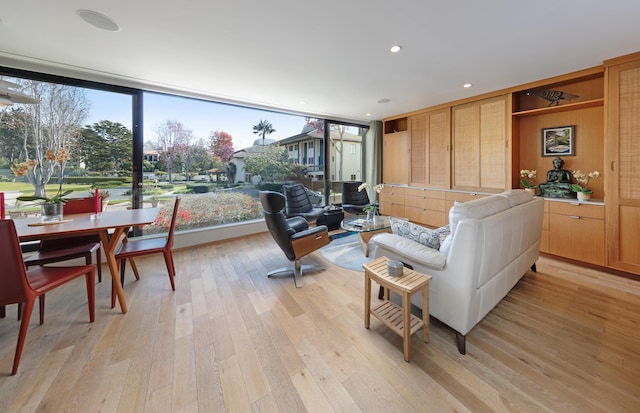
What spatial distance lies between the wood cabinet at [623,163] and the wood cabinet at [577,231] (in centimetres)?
9

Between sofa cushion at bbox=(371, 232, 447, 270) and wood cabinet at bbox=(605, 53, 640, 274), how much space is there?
2.77m

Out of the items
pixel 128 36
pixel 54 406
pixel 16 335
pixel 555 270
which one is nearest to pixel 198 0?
pixel 128 36

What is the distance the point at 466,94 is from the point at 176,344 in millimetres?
5153

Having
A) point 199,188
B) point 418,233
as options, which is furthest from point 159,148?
point 418,233

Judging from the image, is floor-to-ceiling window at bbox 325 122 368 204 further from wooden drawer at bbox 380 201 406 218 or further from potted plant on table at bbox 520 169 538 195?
potted plant on table at bbox 520 169 538 195

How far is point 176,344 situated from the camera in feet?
5.64

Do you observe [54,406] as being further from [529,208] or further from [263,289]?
[529,208]

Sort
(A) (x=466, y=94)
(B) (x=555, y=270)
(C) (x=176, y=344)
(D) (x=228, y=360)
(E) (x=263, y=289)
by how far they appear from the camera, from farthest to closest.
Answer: (A) (x=466, y=94), (B) (x=555, y=270), (E) (x=263, y=289), (C) (x=176, y=344), (D) (x=228, y=360)

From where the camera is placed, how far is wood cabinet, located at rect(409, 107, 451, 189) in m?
4.67

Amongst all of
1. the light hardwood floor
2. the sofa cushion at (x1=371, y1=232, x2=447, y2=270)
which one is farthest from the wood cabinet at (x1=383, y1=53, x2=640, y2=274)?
the sofa cushion at (x1=371, y1=232, x2=447, y2=270)

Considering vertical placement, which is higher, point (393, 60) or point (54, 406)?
point (393, 60)

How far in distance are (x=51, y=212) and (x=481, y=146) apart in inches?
228

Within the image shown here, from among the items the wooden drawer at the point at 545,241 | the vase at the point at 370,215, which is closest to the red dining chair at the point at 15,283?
the vase at the point at 370,215

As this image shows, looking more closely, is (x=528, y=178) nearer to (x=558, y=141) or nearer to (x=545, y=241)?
(x=558, y=141)
